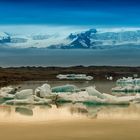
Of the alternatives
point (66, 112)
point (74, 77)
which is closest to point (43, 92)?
point (66, 112)

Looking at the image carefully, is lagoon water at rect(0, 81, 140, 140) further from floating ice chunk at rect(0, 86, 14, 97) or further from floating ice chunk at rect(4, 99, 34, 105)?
floating ice chunk at rect(0, 86, 14, 97)

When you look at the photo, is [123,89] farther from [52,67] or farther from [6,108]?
[6,108]

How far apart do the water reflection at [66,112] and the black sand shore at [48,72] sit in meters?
2.91

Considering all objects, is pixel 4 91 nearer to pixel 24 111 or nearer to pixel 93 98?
pixel 24 111

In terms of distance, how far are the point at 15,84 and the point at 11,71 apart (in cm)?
67

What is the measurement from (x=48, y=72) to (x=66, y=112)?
3718mm

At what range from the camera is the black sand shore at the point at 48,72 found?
454 inches

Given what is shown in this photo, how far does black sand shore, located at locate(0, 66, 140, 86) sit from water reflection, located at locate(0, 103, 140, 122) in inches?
114

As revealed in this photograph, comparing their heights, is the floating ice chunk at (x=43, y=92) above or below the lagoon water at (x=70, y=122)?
A: above

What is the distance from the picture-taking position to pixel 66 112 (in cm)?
821

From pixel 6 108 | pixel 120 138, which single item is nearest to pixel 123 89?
pixel 6 108

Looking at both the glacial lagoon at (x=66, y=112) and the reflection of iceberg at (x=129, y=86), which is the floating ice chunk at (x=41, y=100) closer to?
the glacial lagoon at (x=66, y=112)

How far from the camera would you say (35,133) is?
19.9 feet

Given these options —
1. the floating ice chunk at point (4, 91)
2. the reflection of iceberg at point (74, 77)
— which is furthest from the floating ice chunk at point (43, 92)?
the reflection of iceberg at point (74, 77)
